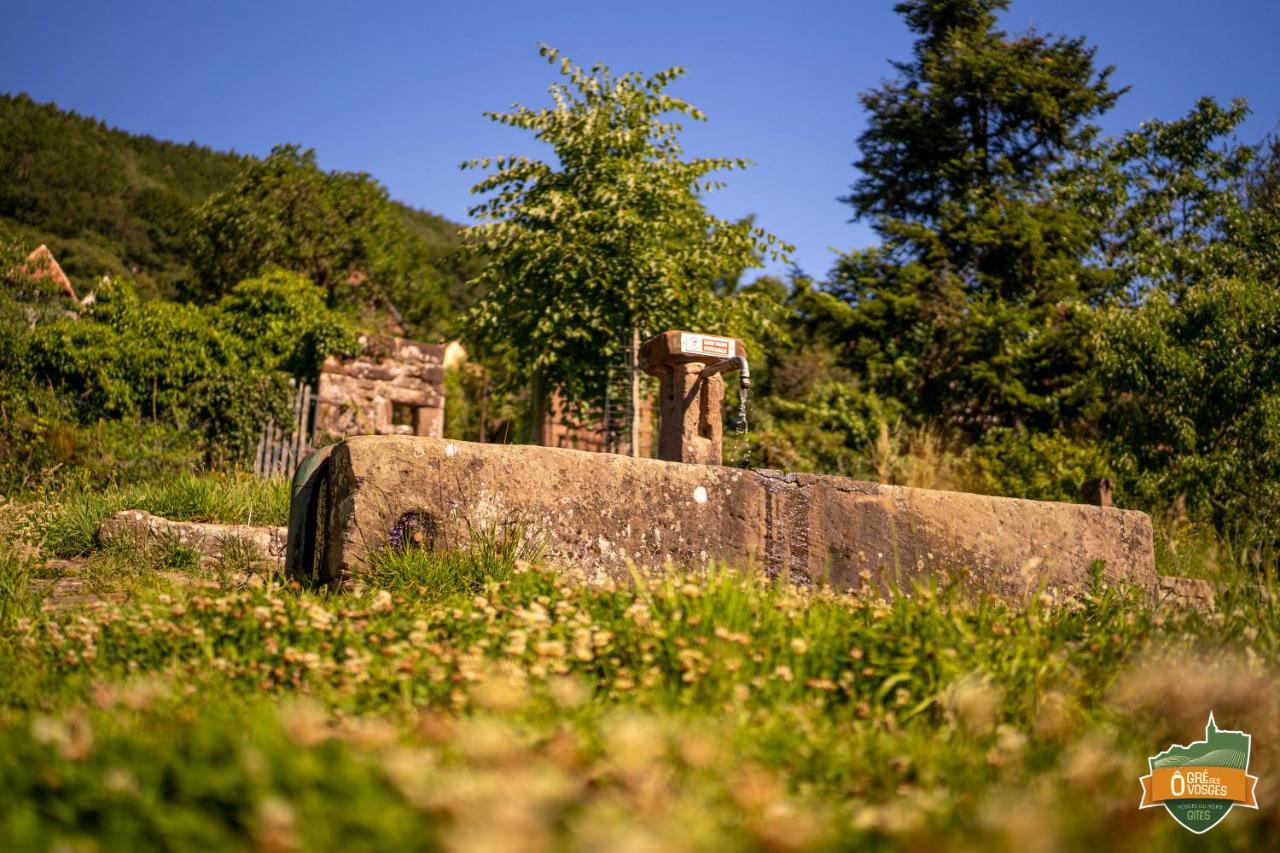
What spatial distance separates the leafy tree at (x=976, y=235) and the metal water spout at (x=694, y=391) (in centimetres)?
1062

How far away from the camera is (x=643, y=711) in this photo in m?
2.26

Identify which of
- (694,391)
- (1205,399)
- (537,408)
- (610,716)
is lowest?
(610,716)

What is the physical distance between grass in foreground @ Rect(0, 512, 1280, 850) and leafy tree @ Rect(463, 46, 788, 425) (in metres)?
7.96

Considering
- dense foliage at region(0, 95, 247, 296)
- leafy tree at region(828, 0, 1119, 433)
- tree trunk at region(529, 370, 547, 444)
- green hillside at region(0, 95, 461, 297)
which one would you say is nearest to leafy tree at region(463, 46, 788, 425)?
tree trunk at region(529, 370, 547, 444)

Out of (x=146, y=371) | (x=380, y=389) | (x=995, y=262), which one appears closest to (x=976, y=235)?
(x=995, y=262)

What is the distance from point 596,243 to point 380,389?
3408 mm

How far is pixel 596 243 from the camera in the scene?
451 inches

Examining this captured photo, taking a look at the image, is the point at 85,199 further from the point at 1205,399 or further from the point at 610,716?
the point at 610,716

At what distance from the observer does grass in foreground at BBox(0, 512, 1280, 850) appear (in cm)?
139

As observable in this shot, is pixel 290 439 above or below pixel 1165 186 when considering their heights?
below

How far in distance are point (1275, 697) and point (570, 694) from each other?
5.89 ft

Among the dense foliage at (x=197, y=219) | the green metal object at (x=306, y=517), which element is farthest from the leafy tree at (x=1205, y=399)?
the dense foliage at (x=197, y=219)

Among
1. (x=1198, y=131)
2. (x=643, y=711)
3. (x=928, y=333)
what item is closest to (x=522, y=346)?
(x=928, y=333)

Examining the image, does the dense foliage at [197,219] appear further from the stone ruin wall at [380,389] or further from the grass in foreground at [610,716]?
the grass in foreground at [610,716]
